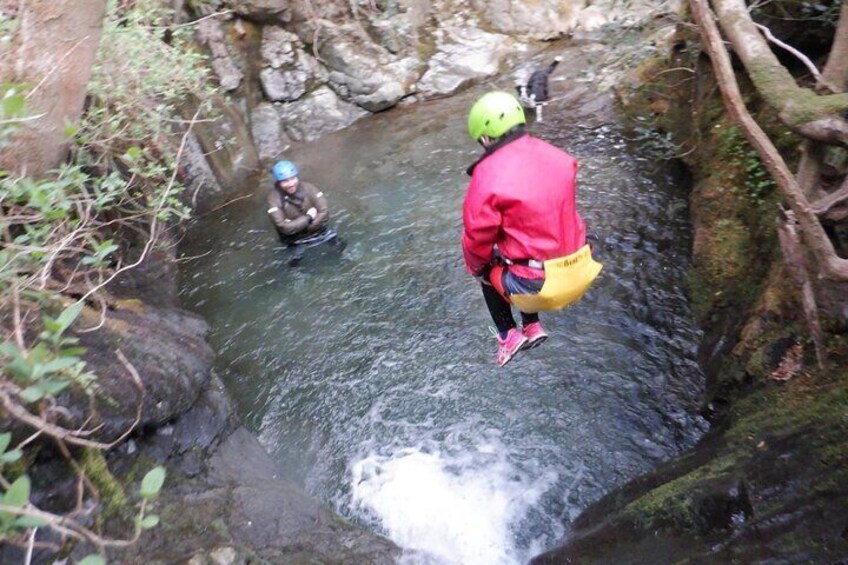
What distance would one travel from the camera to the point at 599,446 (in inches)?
216

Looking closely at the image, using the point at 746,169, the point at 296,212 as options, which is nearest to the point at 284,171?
the point at 296,212

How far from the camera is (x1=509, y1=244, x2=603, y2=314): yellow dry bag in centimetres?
432

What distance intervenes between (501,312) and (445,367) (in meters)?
1.71

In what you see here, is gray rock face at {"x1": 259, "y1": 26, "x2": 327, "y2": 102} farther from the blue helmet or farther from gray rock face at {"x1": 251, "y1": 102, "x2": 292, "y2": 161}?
the blue helmet

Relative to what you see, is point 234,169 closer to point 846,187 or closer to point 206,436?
point 206,436

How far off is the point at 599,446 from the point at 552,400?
2.32ft

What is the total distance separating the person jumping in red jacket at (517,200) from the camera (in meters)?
4.06

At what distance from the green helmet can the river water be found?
9.81 feet

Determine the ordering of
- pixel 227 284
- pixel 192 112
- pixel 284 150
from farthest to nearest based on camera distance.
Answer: pixel 284 150
pixel 192 112
pixel 227 284

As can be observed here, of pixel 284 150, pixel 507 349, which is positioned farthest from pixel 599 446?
pixel 284 150

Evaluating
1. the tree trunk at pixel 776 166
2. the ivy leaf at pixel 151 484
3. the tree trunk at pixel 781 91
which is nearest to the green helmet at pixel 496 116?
the tree trunk at pixel 776 166

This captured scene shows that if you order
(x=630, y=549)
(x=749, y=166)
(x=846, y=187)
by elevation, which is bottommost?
(x=630, y=549)

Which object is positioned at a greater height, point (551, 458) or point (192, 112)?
point (192, 112)

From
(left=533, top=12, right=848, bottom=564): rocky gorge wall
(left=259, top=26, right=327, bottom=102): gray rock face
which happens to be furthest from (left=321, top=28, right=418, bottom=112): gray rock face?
(left=533, top=12, right=848, bottom=564): rocky gorge wall
